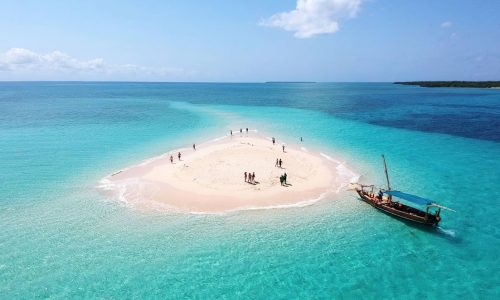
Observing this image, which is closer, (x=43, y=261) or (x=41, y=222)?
(x=43, y=261)

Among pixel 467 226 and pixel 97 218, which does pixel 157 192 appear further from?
pixel 467 226

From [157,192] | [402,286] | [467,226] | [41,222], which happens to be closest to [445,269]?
[402,286]

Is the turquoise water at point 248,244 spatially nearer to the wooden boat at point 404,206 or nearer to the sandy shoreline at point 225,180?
the wooden boat at point 404,206

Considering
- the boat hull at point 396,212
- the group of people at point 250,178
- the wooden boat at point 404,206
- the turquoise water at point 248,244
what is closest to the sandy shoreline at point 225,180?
the group of people at point 250,178

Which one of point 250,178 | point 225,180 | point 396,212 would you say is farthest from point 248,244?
point 396,212

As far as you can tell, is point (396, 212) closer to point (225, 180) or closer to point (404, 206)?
point (404, 206)
